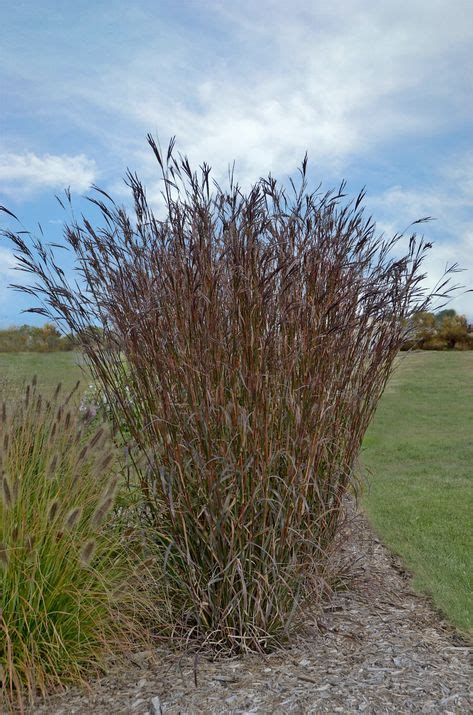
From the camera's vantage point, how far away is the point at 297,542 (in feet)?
11.2

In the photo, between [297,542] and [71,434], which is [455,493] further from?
[71,434]

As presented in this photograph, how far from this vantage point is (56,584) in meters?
3.08

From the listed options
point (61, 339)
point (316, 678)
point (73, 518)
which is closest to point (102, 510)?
point (73, 518)

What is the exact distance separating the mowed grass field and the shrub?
842 millimetres

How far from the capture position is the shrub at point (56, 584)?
9.57 feet

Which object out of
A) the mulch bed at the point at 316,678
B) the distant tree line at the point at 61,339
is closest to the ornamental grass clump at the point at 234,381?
the mulch bed at the point at 316,678

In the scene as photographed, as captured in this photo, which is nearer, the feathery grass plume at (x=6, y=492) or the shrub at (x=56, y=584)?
the feathery grass plume at (x=6, y=492)

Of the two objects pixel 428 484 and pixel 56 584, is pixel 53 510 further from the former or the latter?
pixel 428 484

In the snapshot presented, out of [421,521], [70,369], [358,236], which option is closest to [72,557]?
[358,236]

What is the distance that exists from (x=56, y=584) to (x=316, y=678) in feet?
3.94

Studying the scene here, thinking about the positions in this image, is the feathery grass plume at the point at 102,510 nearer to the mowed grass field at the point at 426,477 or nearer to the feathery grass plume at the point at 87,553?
the feathery grass plume at the point at 87,553

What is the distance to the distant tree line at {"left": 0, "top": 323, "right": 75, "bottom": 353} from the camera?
19.6 metres

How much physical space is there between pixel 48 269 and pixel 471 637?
2.99m

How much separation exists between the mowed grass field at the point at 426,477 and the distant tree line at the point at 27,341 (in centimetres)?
261
